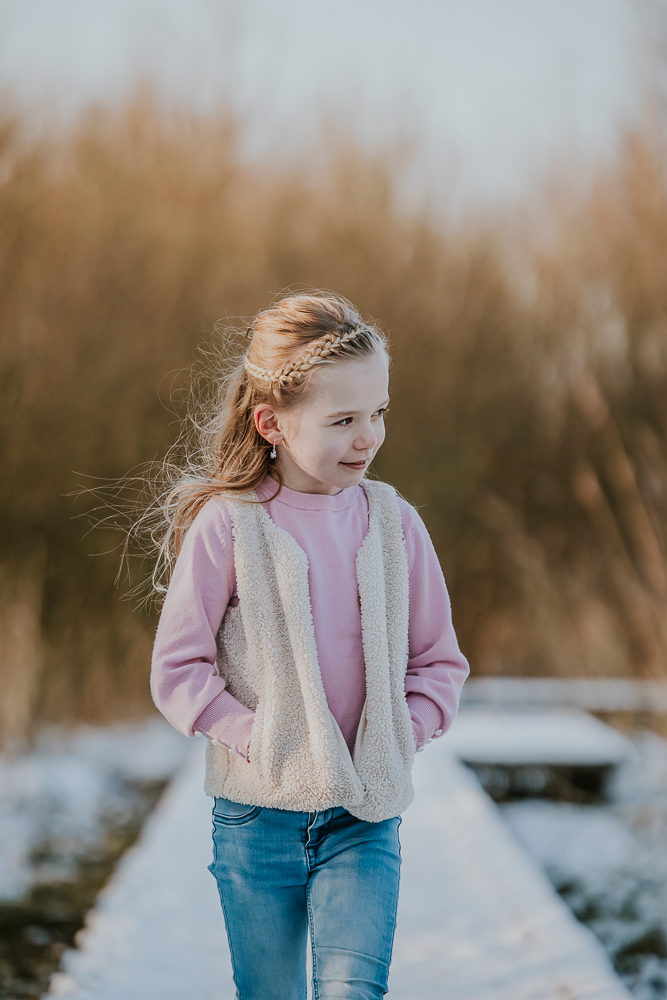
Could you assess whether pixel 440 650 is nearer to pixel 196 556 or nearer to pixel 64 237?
pixel 196 556

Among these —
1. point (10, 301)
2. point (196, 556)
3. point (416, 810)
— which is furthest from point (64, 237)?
point (196, 556)

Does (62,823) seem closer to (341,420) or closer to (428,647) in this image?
(428,647)

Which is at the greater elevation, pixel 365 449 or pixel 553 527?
pixel 365 449

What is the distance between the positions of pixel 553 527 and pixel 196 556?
16.4ft

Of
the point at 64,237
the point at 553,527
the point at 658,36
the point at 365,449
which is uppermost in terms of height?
the point at 658,36

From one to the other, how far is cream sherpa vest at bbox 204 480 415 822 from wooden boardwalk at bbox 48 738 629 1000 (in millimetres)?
919

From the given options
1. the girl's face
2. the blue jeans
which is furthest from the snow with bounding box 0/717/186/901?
the girl's face

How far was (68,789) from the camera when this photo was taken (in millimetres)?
4230

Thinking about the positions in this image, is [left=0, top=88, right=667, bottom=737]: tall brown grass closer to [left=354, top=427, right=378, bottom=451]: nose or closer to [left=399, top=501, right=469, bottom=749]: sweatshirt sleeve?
[left=399, top=501, right=469, bottom=749]: sweatshirt sleeve

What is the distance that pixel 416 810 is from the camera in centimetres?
331

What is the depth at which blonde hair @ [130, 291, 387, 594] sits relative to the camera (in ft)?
3.95

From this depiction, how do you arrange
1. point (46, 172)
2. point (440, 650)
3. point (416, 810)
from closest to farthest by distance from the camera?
point (440, 650)
point (416, 810)
point (46, 172)

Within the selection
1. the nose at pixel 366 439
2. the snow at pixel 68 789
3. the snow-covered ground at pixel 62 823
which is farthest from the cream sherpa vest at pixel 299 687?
the snow at pixel 68 789

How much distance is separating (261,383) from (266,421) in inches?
1.9
